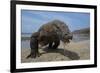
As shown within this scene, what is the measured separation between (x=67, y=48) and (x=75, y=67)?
221 millimetres

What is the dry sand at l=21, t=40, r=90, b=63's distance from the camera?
1847 mm

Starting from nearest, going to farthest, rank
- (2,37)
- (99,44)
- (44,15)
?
(2,37) → (44,15) → (99,44)

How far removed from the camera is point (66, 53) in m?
1.96

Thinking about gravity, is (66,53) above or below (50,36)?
below

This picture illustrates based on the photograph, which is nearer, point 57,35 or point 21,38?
point 21,38

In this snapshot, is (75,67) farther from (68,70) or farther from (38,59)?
(38,59)

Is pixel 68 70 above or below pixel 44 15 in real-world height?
below

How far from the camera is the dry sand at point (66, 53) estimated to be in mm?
1847

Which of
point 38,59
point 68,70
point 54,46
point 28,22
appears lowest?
point 68,70

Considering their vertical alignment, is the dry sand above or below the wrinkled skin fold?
below

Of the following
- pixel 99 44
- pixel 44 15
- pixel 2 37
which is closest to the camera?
pixel 2 37

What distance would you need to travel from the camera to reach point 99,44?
209 centimetres

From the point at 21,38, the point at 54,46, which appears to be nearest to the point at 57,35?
the point at 54,46

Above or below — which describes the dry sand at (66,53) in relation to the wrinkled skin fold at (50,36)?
below
